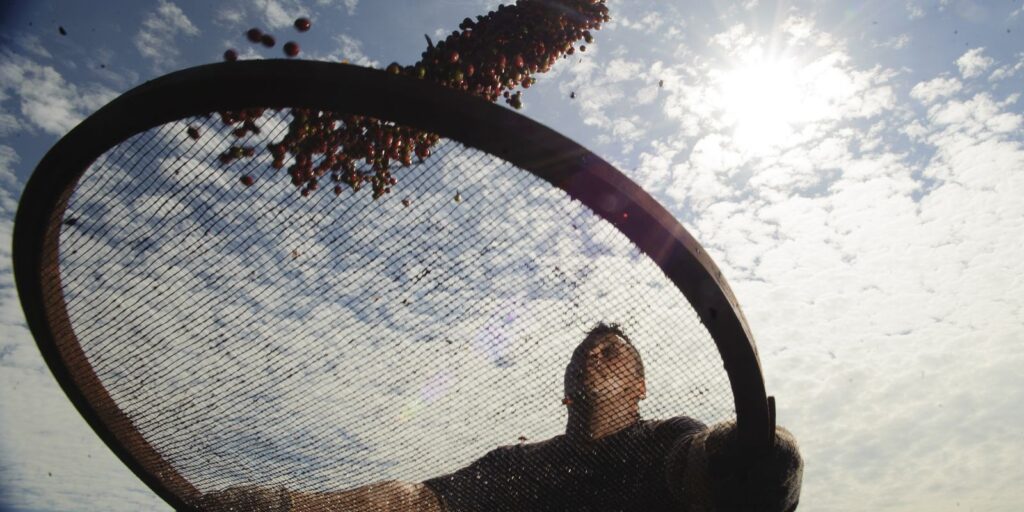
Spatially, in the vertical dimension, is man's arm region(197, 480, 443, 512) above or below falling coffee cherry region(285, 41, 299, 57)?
below

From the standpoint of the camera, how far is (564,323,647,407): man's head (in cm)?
232

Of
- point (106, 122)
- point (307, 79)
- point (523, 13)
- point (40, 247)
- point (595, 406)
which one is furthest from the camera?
point (523, 13)

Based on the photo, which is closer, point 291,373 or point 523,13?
point 291,373

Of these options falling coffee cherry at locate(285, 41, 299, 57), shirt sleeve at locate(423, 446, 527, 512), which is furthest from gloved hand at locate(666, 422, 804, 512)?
falling coffee cherry at locate(285, 41, 299, 57)

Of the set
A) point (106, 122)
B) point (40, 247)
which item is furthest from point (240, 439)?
point (106, 122)

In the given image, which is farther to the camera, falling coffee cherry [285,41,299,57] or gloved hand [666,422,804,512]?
falling coffee cherry [285,41,299,57]

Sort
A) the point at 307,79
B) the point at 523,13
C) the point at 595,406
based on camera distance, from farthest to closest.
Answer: the point at 523,13 < the point at 595,406 < the point at 307,79

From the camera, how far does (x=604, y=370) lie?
7.90ft

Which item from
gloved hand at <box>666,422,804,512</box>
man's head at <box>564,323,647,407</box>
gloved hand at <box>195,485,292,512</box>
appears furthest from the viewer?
gloved hand at <box>195,485,292,512</box>

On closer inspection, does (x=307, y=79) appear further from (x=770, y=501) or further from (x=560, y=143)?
(x=770, y=501)

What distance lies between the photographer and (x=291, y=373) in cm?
253

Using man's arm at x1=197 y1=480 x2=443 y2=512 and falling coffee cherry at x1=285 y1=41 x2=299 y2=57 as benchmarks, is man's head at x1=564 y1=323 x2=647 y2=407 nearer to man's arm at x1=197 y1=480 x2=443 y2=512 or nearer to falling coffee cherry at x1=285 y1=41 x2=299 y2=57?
man's arm at x1=197 y1=480 x2=443 y2=512

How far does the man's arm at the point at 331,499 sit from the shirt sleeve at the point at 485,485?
0.35ft

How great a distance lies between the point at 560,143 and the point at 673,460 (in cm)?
155
